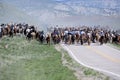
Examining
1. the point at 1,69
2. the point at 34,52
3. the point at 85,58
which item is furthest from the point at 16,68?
the point at 34,52

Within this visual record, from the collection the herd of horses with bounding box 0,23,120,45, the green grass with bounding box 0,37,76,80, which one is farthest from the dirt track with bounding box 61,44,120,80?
the herd of horses with bounding box 0,23,120,45

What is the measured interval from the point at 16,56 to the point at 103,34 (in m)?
16.4

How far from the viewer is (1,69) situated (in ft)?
95.1

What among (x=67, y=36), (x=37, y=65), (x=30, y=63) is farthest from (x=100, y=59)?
(x=67, y=36)

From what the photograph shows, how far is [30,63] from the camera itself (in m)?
33.3

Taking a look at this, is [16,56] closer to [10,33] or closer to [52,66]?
[52,66]

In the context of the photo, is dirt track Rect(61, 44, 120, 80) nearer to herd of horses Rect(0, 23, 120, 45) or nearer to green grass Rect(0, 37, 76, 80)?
green grass Rect(0, 37, 76, 80)

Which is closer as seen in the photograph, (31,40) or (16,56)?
(16,56)

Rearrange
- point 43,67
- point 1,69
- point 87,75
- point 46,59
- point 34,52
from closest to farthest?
point 87,75 → point 1,69 → point 43,67 → point 46,59 → point 34,52

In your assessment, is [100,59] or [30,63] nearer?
[30,63]

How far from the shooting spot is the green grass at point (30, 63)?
26.8 metres

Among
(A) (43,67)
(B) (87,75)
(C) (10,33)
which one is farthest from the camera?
(C) (10,33)

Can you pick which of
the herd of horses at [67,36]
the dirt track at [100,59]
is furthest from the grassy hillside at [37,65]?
the herd of horses at [67,36]

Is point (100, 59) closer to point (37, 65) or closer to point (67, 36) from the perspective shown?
point (37, 65)
